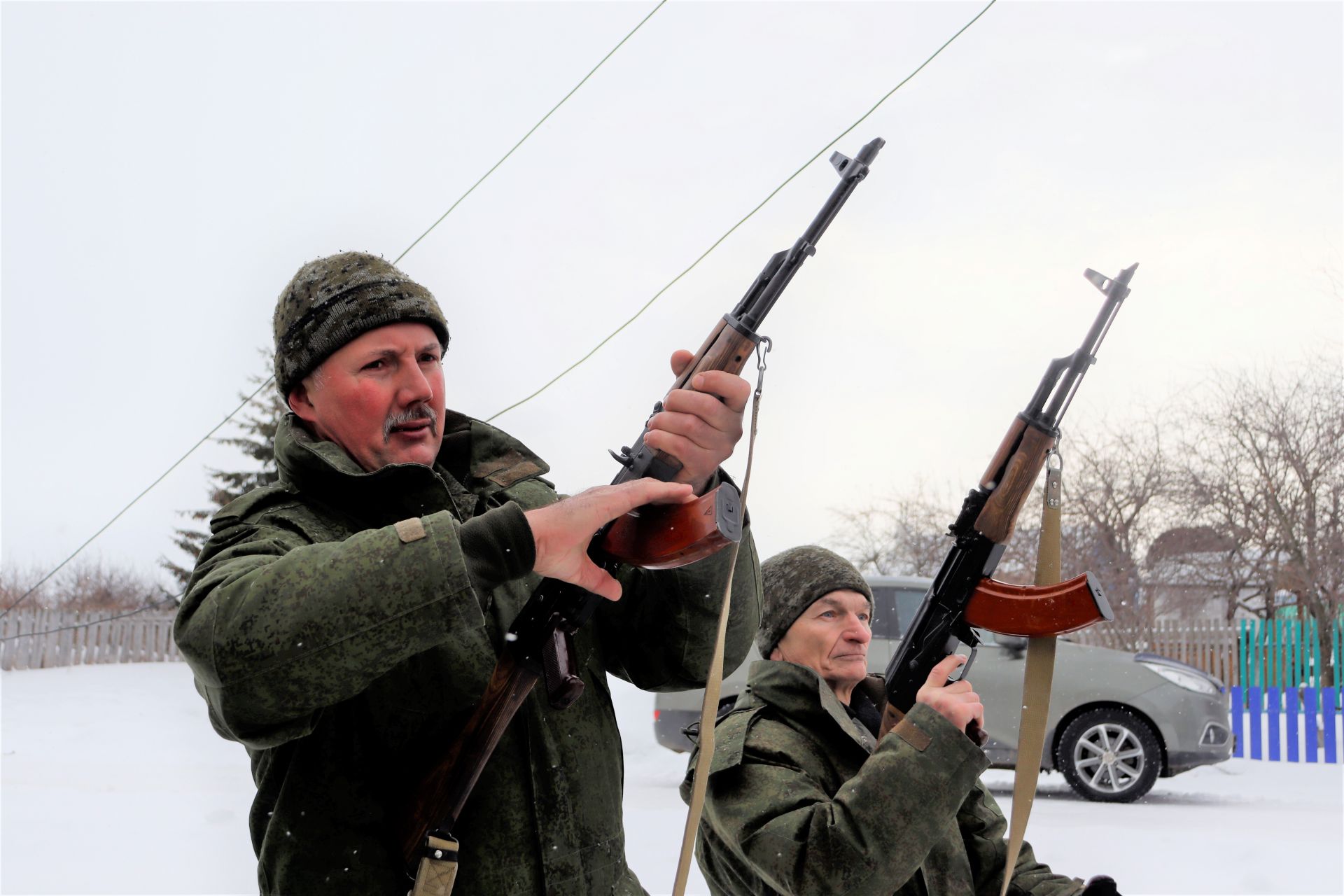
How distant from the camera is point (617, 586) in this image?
5.47ft

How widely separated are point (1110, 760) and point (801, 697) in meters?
6.11

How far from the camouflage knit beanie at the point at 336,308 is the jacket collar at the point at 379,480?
11 cm

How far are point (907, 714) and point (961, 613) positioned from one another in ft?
2.09

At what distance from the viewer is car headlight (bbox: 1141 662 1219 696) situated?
27.1 ft

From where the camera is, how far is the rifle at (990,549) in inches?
118

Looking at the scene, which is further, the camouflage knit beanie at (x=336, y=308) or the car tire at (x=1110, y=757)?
the car tire at (x=1110, y=757)

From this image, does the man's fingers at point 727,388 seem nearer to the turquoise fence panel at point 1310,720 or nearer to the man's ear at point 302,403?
the man's ear at point 302,403

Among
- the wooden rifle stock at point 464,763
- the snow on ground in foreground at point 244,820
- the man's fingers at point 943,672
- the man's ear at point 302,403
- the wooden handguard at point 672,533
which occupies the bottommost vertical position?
the snow on ground in foreground at point 244,820

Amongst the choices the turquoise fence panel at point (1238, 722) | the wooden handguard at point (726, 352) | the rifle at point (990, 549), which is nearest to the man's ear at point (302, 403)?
the wooden handguard at point (726, 352)

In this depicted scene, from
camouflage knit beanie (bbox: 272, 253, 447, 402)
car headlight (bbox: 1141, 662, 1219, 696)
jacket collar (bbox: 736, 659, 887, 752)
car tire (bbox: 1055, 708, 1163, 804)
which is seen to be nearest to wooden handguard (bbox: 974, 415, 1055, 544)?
jacket collar (bbox: 736, 659, 887, 752)

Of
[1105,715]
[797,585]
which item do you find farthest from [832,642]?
[1105,715]

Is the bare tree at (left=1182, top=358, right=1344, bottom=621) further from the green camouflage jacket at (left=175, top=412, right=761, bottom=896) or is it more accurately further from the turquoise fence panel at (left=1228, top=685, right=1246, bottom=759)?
the green camouflage jacket at (left=175, top=412, right=761, bottom=896)

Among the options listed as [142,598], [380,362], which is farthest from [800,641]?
[142,598]

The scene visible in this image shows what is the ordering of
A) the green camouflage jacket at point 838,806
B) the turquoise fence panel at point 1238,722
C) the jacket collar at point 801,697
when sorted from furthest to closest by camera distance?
1. the turquoise fence panel at point 1238,722
2. the jacket collar at point 801,697
3. the green camouflage jacket at point 838,806
